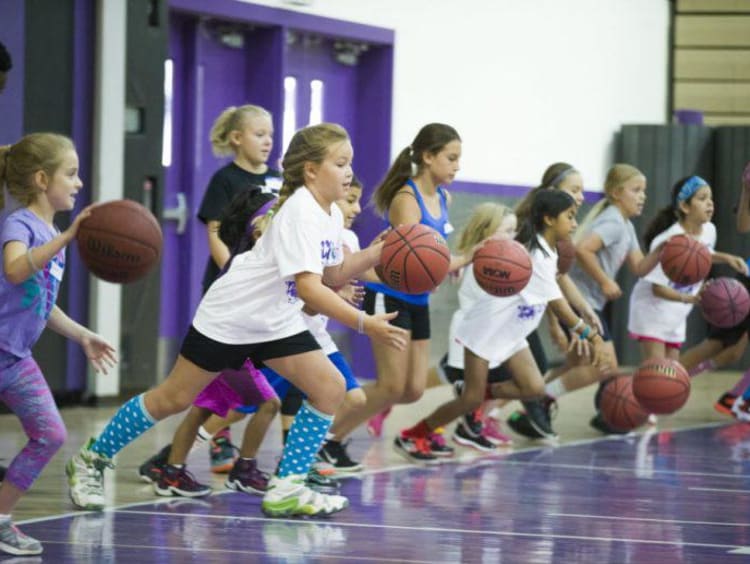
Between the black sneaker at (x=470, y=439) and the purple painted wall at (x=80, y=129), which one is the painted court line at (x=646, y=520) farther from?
the purple painted wall at (x=80, y=129)

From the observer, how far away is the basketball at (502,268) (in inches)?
264

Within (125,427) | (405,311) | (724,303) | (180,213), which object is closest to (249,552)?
(125,427)

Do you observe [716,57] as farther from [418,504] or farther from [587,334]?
[418,504]

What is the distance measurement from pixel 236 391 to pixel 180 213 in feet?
14.2

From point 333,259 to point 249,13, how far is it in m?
5.14

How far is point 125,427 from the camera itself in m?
5.58

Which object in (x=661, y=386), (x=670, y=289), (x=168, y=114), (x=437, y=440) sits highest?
(x=168, y=114)

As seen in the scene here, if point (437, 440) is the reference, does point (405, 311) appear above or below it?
above

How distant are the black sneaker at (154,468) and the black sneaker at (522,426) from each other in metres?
2.69

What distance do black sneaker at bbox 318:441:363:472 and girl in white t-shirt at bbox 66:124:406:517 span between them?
1195mm

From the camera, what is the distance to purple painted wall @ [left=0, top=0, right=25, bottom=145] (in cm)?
866

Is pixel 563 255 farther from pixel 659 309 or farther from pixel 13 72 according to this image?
pixel 13 72

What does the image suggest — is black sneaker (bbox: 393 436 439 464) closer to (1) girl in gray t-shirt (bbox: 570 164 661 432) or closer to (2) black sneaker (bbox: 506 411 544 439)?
(2) black sneaker (bbox: 506 411 544 439)

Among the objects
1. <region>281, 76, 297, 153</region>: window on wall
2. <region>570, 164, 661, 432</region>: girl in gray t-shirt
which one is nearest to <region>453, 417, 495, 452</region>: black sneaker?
<region>570, 164, 661, 432</region>: girl in gray t-shirt
